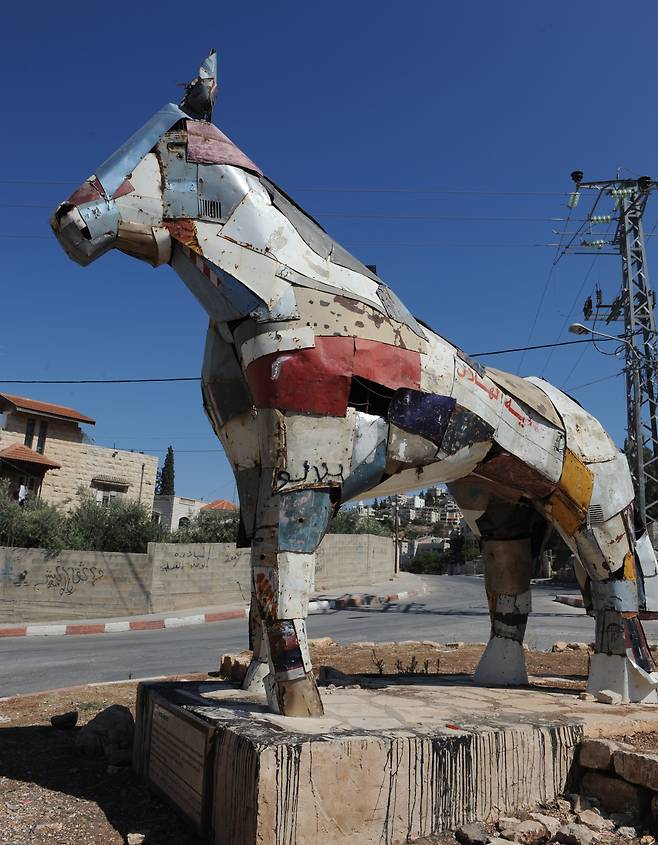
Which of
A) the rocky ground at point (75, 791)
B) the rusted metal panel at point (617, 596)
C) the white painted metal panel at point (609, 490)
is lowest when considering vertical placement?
the rocky ground at point (75, 791)

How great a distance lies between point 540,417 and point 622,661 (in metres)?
1.74

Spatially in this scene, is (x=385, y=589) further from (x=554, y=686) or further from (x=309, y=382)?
(x=309, y=382)

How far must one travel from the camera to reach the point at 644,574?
198 inches

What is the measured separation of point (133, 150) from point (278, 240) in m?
0.88

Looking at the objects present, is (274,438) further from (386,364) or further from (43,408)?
(43,408)

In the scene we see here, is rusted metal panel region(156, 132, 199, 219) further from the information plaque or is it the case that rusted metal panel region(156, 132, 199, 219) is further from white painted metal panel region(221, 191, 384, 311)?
the information plaque

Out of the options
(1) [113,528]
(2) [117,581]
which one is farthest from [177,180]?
(1) [113,528]

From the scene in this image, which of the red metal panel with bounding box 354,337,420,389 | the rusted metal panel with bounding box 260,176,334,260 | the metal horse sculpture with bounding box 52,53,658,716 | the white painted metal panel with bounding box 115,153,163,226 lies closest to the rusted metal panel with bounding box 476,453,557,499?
the metal horse sculpture with bounding box 52,53,658,716

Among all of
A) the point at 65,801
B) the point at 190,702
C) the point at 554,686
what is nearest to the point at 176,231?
the point at 190,702

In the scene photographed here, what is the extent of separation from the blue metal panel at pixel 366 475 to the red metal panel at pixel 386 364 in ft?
1.16

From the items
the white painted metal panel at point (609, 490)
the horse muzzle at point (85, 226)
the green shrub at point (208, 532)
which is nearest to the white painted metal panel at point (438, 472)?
the white painted metal panel at point (609, 490)

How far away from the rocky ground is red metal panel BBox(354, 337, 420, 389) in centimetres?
216

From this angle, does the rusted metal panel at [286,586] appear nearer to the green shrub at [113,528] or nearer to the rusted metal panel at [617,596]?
the rusted metal panel at [617,596]

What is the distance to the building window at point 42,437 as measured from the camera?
89.8ft
